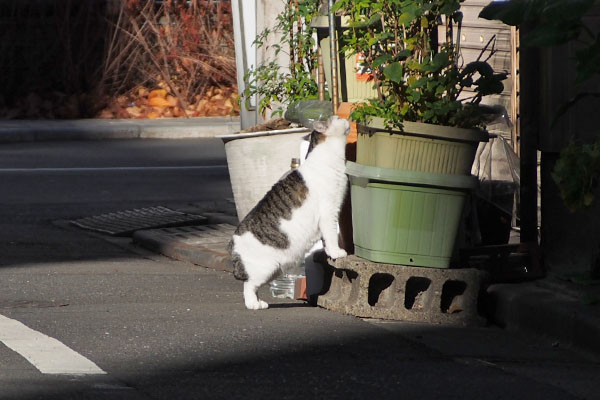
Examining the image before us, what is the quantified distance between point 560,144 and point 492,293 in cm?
86

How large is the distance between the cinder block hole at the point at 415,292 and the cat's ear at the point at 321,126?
90cm

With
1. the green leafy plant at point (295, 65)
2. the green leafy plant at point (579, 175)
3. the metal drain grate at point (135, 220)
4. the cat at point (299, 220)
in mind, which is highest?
the green leafy plant at point (295, 65)

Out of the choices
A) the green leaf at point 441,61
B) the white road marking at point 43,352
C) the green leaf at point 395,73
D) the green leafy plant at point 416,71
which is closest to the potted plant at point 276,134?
the green leafy plant at point 416,71

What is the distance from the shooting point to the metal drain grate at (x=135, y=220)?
928 centimetres

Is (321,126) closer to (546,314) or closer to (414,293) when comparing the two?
(414,293)

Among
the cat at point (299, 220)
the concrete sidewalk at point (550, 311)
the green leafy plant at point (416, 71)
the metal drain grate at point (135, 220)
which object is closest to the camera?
the concrete sidewalk at point (550, 311)

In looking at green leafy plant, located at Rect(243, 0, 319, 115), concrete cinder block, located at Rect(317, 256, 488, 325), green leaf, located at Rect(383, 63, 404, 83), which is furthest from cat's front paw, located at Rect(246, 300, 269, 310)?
green leafy plant, located at Rect(243, 0, 319, 115)

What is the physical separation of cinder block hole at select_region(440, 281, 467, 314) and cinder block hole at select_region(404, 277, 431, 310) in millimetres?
103

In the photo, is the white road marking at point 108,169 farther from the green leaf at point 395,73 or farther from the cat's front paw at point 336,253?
the green leaf at point 395,73

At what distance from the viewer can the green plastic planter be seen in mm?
5928

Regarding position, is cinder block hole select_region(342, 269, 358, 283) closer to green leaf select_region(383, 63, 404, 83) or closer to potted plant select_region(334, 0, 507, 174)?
potted plant select_region(334, 0, 507, 174)

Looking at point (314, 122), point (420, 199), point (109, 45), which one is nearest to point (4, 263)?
point (314, 122)

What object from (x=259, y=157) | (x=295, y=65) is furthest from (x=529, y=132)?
(x=295, y=65)

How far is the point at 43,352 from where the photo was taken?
16.9 ft
